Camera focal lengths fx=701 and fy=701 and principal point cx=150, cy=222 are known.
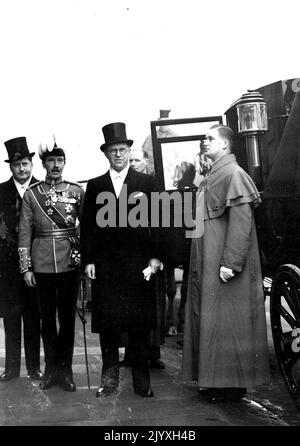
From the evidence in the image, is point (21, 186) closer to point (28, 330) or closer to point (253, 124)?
point (28, 330)

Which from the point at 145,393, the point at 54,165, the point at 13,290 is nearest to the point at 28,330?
the point at 13,290

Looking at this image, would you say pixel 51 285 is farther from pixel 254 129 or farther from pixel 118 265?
pixel 254 129

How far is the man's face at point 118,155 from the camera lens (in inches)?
196

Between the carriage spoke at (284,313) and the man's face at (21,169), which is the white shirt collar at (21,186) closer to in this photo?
the man's face at (21,169)

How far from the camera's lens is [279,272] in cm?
452

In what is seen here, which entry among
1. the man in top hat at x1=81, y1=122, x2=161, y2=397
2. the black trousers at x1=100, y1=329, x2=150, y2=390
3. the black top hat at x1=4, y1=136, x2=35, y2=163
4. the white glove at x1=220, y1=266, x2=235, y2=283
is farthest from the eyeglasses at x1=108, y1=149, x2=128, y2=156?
the black trousers at x1=100, y1=329, x2=150, y2=390

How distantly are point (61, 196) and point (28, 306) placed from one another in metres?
0.99

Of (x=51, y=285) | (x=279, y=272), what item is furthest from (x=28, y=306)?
(x=279, y=272)

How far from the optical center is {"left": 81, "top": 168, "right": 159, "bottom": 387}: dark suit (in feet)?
16.2

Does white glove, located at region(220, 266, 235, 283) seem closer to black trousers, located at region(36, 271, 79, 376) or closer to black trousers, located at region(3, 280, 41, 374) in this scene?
black trousers, located at region(36, 271, 79, 376)

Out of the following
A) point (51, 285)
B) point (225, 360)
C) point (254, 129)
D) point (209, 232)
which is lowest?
point (225, 360)

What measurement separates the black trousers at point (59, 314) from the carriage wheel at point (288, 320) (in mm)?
1534

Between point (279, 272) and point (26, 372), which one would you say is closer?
point (279, 272)

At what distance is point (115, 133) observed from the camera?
4949 millimetres
